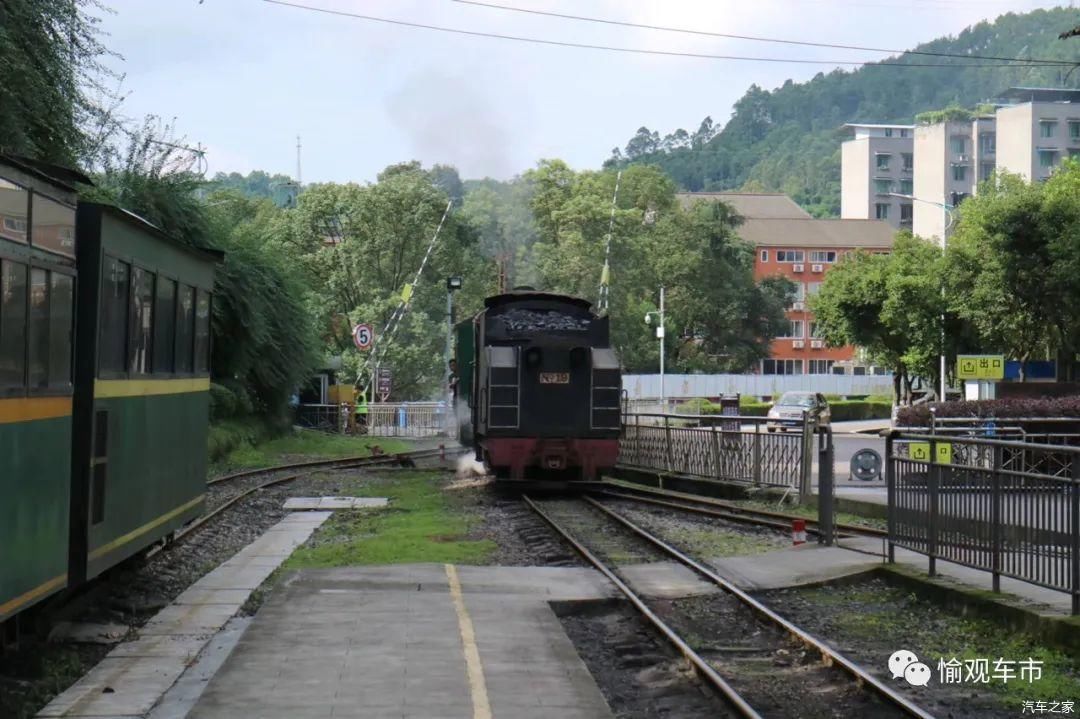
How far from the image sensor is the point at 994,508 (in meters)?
11.5

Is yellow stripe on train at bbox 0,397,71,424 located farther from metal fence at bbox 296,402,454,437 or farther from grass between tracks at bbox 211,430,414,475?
metal fence at bbox 296,402,454,437

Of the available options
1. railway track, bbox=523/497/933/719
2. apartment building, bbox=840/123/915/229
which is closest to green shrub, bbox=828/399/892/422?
railway track, bbox=523/497/933/719

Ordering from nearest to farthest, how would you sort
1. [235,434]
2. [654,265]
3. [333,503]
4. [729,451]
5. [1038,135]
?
[333,503]
[729,451]
[235,434]
[654,265]
[1038,135]

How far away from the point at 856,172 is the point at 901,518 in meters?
133

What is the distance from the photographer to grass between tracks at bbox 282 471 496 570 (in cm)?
1594

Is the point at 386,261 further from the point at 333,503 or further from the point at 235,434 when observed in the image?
the point at 333,503

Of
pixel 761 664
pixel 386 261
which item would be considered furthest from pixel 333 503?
pixel 386 261

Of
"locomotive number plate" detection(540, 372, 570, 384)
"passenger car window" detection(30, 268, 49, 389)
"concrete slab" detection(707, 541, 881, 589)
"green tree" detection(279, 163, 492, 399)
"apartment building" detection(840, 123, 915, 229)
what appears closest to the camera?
"passenger car window" detection(30, 268, 49, 389)

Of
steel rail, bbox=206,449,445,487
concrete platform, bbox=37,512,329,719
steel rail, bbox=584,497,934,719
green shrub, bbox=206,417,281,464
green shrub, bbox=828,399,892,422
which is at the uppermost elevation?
green shrub, bbox=828,399,892,422

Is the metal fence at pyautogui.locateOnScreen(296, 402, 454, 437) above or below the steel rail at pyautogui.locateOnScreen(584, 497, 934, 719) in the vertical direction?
above

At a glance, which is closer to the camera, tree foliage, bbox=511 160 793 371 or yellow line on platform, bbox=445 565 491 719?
yellow line on platform, bbox=445 565 491 719

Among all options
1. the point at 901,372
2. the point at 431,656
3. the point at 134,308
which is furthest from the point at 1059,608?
the point at 901,372

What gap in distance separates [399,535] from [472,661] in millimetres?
8777

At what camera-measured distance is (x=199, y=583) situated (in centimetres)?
1393
